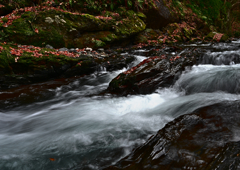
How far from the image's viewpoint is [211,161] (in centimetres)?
183

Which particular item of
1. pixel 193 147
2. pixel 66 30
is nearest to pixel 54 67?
pixel 66 30

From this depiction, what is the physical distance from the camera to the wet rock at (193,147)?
1.86m

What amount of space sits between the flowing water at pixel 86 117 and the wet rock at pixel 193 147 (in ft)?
1.65

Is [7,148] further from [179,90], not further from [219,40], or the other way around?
[219,40]

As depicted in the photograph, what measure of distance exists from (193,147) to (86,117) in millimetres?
2839

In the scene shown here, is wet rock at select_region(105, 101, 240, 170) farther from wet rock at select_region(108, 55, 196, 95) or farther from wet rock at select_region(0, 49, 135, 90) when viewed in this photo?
wet rock at select_region(0, 49, 135, 90)

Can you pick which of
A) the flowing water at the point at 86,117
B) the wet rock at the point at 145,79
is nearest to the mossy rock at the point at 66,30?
the flowing water at the point at 86,117

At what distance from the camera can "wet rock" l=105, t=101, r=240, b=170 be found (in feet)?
6.09

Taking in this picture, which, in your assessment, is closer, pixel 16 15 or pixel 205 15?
pixel 16 15

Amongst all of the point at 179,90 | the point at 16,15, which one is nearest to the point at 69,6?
the point at 16,15

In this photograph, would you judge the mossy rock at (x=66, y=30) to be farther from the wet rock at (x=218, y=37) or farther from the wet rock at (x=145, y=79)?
the wet rock at (x=218, y=37)

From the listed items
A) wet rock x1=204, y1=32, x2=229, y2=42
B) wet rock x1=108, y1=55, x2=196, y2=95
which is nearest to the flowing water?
wet rock x1=108, y1=55, x2=196, y2=95

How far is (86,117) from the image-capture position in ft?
13.7

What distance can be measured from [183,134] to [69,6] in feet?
32.8
